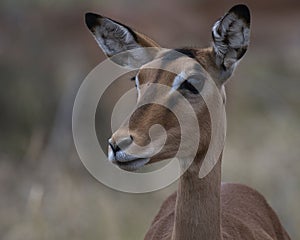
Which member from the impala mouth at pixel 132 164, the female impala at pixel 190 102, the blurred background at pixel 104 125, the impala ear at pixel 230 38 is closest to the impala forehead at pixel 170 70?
the female impala at pixel 190 102

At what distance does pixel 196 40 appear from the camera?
36.7 ft

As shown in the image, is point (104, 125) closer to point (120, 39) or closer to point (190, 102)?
point (120, 39)

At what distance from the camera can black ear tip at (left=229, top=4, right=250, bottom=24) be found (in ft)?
13.0

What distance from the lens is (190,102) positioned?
13.0ft

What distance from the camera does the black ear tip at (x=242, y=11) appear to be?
3.95 metres

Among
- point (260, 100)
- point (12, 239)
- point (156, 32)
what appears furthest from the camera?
point (156, 32)

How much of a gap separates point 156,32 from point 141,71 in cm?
740

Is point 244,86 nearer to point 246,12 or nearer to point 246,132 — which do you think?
point 246,132

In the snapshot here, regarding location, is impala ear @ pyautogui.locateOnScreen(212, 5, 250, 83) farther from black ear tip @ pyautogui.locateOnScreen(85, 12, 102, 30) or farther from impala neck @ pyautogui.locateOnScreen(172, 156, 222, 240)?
black ear tip @ pyautogui.locateOnScreen(85, 12, 102, 30)

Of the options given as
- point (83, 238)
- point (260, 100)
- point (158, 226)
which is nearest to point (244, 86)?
point (260, 100)

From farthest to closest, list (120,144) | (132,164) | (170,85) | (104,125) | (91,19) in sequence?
(104,125) < (91,19) < (170,85) < (132,164) < (120,144)

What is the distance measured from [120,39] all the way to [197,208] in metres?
0.88

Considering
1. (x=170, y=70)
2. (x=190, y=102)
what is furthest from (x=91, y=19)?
(x=190, y=102)

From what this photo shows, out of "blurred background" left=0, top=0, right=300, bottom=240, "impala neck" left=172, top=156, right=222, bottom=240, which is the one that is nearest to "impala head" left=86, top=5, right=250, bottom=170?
"impala neck" left=172, top=156, right=222, bottom=240
